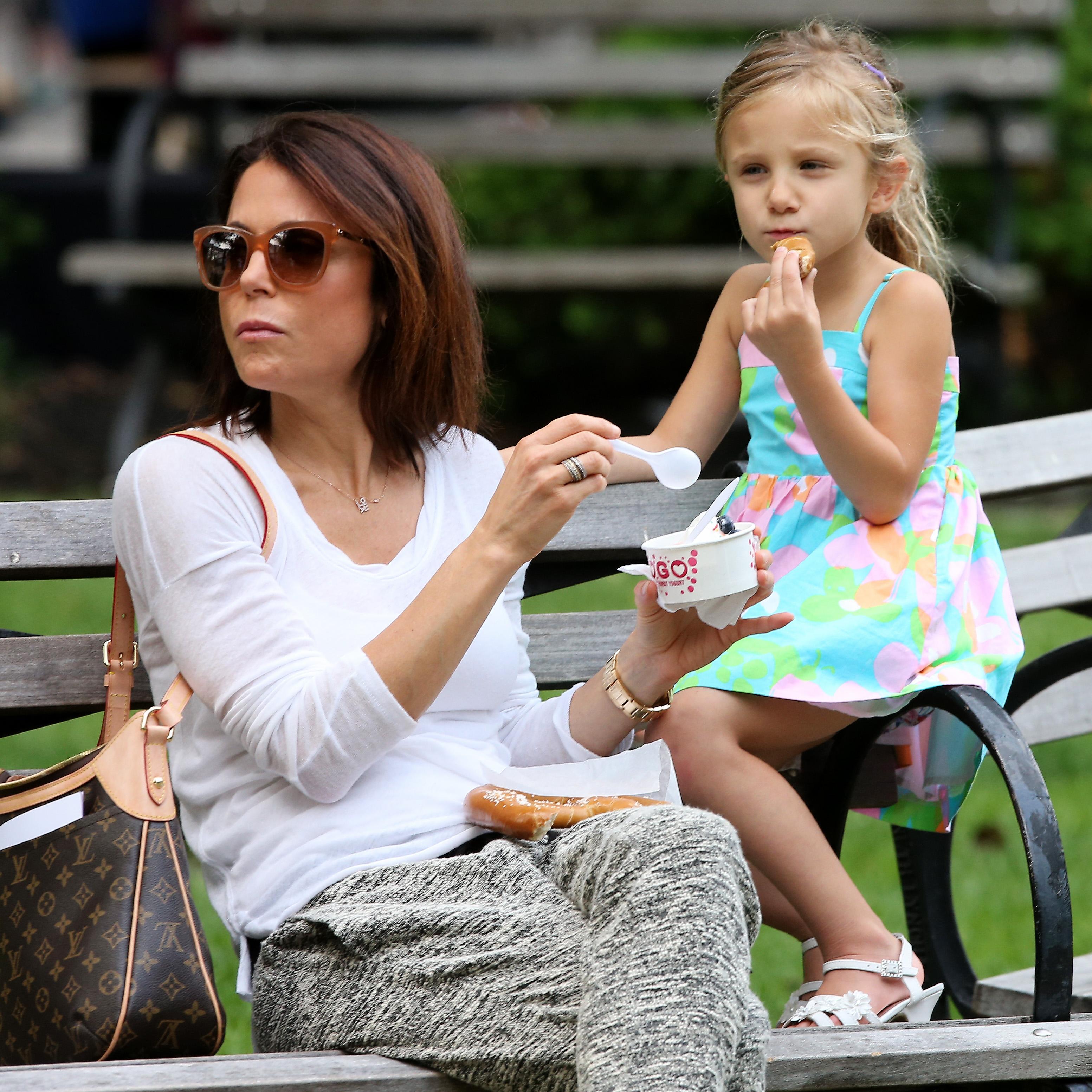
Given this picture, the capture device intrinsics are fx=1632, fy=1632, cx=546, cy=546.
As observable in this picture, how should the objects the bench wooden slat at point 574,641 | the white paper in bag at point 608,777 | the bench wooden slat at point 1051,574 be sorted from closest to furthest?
1. the white paper in bag at point 608,777
2. the bench wooden slat at point 574,641
3. the bench wooden slat at point 1051,574

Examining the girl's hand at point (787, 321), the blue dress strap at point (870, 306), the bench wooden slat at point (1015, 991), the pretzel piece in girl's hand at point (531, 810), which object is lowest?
the bench wooden slat at point (1015, 991)

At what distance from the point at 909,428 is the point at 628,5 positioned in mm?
6179

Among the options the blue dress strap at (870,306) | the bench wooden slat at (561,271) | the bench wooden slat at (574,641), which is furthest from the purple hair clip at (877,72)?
the bench wooden slat at (561,271)

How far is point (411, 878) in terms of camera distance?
6.42 feet

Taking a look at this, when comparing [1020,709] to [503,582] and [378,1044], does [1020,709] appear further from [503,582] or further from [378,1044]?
[378,1044]

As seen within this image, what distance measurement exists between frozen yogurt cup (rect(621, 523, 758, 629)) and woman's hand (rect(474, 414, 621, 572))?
11 centimetres

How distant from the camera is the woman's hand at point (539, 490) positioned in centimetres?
199

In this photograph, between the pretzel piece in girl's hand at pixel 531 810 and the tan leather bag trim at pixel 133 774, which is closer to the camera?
the tan leather bag trim at pixel 133 774

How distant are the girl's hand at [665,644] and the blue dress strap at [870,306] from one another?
392mm

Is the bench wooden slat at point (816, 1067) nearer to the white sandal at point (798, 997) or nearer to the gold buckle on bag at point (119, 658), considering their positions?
the white sandal at point (798, 997)

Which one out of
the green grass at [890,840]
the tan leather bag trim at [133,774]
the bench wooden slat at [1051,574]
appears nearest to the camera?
the tan leather bag trim at [133,774]

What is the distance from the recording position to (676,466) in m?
2.29

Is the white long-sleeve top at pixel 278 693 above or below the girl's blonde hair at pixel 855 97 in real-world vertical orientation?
below

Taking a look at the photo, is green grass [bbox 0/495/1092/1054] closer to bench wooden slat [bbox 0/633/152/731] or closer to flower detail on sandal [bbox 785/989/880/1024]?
bench wooden slat [bbox 0/633/152/731]
